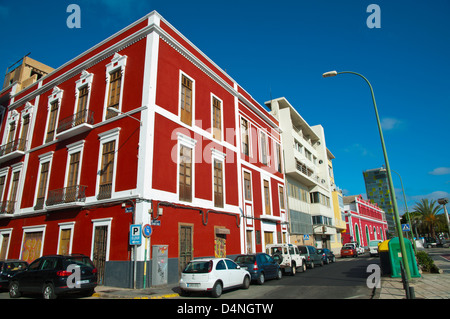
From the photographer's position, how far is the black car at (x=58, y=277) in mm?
10625

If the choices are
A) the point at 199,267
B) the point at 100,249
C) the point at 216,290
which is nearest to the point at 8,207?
the point at 100,249

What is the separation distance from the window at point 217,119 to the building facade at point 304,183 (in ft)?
47.8

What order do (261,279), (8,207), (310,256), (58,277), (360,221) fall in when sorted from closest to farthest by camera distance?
(58,277)
(261,279)
(8,207)
(310,256)
(360,221)

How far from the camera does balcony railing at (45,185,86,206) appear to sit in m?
16.6

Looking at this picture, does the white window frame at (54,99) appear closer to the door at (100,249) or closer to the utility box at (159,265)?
the door at (100,249)

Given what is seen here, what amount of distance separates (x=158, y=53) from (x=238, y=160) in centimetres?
1028

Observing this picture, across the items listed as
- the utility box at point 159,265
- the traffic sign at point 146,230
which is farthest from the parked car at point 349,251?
the traffic sign at point 146,230

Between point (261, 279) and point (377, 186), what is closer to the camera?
point (261, 279)

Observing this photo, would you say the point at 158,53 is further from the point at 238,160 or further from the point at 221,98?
the point at 238,160

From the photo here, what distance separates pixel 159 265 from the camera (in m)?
13.8

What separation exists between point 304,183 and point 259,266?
27191 millimetres

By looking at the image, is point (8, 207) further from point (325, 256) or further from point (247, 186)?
point (325, 256)

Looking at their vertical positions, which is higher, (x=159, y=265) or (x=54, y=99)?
(x=54, y=99)
